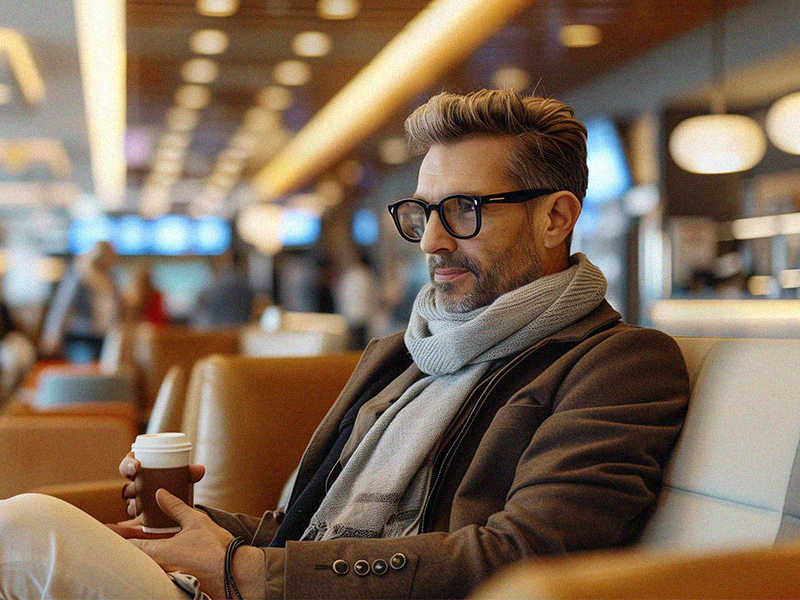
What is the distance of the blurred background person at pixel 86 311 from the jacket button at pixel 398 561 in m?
5.40

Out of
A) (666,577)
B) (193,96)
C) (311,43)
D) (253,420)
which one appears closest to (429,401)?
(253,420)

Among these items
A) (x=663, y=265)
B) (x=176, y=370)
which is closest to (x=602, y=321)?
(x=176, y=370)

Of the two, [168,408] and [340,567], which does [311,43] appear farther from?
[340,567]

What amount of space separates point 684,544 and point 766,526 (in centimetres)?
13

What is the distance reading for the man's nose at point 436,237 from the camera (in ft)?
5.16

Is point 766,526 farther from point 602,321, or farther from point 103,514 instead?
point 103,514

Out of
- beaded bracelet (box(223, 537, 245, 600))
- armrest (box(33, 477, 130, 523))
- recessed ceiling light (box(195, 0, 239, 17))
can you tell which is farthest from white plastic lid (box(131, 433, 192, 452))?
recessed ceiling light (box(195, 0, 239, 17))

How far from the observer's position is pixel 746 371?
51.9 inches

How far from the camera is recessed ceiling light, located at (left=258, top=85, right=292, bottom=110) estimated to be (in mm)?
8445

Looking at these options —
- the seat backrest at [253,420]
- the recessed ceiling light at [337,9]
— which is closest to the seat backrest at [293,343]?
the seat backrest at [253,420]

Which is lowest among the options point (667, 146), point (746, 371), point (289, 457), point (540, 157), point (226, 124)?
point (289, 457)

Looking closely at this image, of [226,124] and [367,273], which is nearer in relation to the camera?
[226,124]

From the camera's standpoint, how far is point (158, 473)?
4.51ft

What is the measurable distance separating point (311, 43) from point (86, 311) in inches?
98.1
